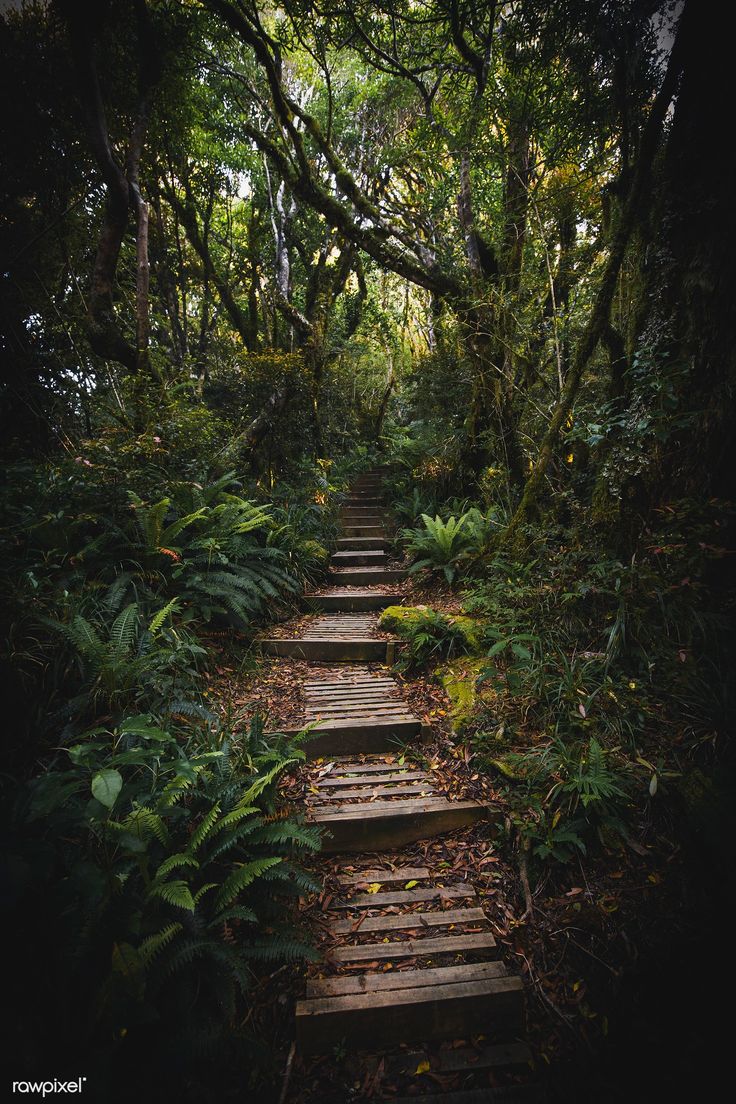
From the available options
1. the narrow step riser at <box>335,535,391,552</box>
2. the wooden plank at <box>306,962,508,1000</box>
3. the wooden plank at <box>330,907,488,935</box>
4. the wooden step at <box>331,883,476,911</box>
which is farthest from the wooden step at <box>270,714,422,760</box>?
the narrow step riser at <box>335,535,391,552</box>

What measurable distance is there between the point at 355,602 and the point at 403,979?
391 centimetres

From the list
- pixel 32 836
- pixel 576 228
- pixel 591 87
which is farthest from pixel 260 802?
pixel 576 228

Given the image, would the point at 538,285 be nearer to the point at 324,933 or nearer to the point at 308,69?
the point at 324,933

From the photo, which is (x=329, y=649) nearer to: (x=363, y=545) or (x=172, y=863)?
(x=172, y=863)

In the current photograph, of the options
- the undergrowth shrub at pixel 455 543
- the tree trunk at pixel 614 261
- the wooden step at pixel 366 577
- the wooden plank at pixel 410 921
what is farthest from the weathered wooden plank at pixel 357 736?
the wooden step at pixel 366 577

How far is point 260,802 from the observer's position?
2.32 m

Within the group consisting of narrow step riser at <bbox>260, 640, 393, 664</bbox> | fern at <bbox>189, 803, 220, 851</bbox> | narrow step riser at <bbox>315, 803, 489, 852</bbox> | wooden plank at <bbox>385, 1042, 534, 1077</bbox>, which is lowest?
wooden plank at <bbox>385, 1042, 534, 1077</bbox>

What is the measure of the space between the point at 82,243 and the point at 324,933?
8.24 meters

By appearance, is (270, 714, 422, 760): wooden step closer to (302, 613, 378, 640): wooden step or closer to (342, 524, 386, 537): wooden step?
(302, 613, 378, 640): wooden step

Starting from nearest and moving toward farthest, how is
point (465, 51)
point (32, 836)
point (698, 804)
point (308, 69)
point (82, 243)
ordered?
point (32, 836), point (698, 804), point (465, 51), point (82, 243), point (308, 69)

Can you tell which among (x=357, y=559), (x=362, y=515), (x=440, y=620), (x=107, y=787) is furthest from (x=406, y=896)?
(x=362, y=515)

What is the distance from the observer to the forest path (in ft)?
5.55

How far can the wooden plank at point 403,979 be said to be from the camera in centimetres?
181

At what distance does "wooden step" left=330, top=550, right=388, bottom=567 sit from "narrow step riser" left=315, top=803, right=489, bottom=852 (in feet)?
14.9
